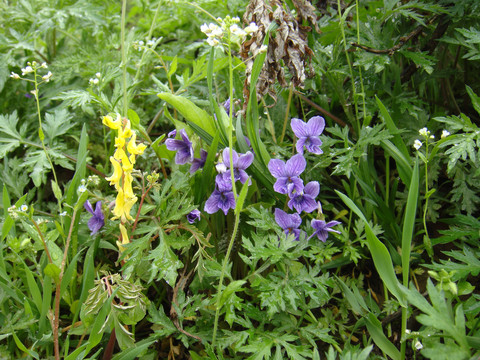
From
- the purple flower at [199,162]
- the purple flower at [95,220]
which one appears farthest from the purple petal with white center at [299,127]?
the purple flower at [95,220]

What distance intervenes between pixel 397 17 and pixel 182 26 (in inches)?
55.3

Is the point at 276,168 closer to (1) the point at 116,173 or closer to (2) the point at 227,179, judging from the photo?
(2) the point at 227,179

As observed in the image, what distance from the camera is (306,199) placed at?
1.49m

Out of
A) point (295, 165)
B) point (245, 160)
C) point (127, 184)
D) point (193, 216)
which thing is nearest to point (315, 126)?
point (295, 165)

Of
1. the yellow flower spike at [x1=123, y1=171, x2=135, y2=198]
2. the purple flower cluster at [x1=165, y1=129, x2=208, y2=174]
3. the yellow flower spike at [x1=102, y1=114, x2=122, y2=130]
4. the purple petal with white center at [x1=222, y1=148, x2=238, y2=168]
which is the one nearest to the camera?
the yellow flower spike at [x1=102, y1=114, x2=122, y2=130]

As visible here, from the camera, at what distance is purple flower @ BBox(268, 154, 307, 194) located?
1.46 metres

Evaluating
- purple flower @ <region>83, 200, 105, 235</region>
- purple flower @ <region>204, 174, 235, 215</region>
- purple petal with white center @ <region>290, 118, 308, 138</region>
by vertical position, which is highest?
purple petal with white center @ <region>290, 118, 308, 138</region>

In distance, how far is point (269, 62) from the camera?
1.50 m

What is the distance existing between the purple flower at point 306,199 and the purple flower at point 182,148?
0.39 meters

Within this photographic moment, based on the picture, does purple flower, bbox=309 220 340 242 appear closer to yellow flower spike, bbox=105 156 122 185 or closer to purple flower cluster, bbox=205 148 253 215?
purple flower cluster, bbox=205 148 253 215

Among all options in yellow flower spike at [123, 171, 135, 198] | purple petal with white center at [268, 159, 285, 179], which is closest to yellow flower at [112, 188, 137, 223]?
yellow flower spike at [123, 171, 135, 198]

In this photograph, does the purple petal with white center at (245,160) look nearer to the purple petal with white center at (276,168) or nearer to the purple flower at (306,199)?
the purple petal with white center at (276,168)

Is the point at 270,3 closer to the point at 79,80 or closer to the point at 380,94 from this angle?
the point at 380,94

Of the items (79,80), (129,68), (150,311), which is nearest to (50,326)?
(150,311)
